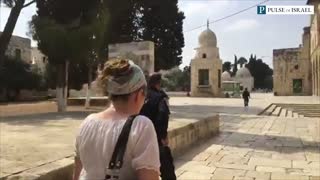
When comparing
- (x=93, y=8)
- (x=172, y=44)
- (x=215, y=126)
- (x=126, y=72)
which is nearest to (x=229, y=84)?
(x=172, y=44)

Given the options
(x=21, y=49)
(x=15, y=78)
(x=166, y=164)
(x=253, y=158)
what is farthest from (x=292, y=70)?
(x=166, y=164)

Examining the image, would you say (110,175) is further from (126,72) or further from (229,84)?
(229,84)

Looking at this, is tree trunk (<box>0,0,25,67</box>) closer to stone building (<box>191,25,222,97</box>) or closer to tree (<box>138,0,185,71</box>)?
tree (<box>138,0,185,71</box>)

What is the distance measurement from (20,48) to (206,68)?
63.3 ft

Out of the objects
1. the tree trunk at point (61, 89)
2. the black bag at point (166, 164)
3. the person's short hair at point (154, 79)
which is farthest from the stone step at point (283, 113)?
the person's short hair at point (154, 79)

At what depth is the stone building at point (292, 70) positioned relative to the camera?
173 feet

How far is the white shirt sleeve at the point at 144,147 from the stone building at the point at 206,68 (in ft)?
146

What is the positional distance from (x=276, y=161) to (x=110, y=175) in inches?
262

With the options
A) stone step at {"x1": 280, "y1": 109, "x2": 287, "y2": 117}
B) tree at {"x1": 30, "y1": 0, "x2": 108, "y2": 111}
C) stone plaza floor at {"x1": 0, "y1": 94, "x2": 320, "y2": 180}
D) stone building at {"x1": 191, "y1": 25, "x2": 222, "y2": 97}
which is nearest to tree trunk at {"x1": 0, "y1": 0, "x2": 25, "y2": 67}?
tree at {"x1": 30, "y1": 0, "x2": 108, "y2": 111}

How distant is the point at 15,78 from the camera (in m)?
32.8

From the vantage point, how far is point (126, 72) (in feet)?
6.73

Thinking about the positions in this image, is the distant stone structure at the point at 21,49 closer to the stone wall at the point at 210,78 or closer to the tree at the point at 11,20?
the stone wall at the point at 210,78

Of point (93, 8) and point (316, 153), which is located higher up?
point (93, 8)

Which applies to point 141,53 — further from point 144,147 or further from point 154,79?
point 144,147
